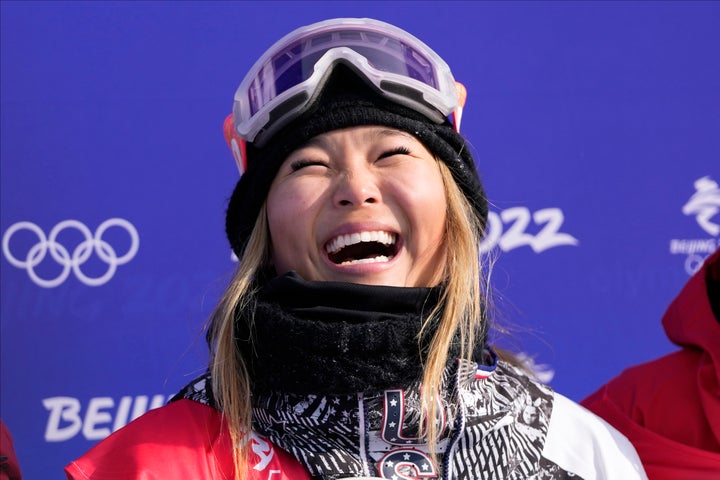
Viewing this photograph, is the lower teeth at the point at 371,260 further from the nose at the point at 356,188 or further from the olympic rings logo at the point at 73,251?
the olympic rings logo at the point at 73,251

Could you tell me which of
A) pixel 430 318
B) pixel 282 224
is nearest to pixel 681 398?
pixel 430 318

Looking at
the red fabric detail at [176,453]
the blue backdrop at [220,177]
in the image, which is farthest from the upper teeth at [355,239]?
the blue backdrop at [220,177]

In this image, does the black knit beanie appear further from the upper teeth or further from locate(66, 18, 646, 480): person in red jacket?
the upper teeth

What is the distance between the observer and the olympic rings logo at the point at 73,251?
181cm

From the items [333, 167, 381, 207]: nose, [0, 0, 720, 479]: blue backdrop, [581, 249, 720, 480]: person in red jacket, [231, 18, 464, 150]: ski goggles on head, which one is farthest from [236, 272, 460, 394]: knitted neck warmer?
[0, 0, 720, 479]: blue backdrop

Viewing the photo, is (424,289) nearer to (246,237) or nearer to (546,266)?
(246,237)

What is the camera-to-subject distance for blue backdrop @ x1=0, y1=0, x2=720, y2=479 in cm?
183

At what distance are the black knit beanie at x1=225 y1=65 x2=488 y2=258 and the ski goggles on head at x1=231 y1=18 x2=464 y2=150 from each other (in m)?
→ 0.01

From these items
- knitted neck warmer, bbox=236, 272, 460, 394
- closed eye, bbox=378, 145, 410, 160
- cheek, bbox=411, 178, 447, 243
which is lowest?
knitted neck warmer, bbox=236, 272, 460, 394

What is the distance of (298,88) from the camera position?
130cm

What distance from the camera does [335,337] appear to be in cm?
115

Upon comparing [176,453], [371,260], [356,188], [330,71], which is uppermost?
[330,71]

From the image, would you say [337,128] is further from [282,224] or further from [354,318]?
[354,318]

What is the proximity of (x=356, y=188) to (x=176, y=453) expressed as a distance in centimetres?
46
